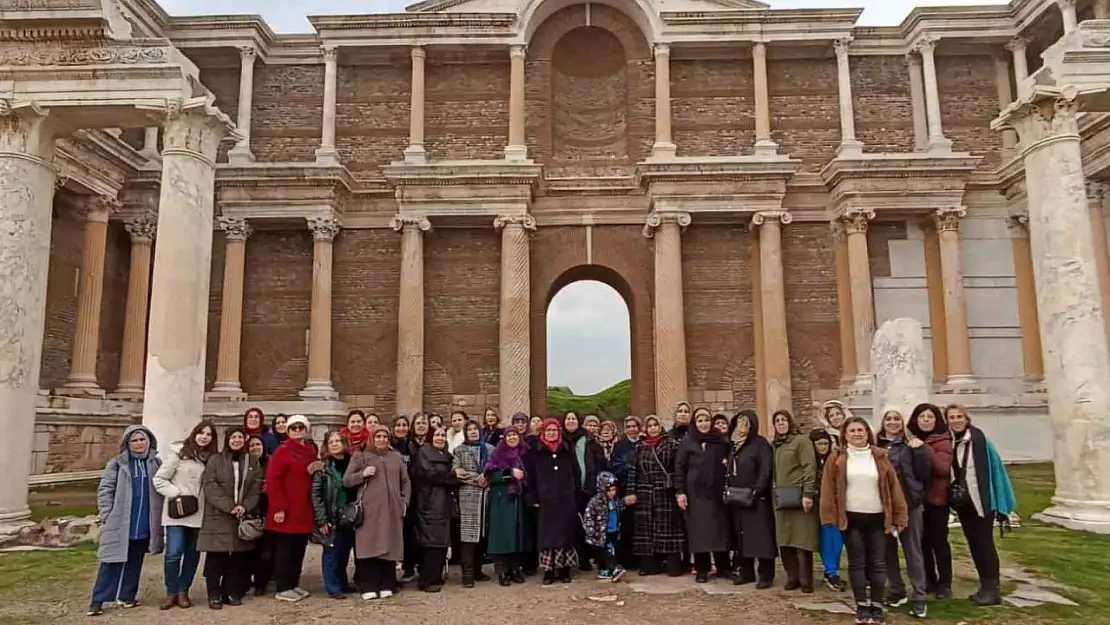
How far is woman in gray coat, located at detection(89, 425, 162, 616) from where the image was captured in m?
6.98

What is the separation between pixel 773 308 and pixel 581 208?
593 cm

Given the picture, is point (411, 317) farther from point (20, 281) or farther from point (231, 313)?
point (20, 281)

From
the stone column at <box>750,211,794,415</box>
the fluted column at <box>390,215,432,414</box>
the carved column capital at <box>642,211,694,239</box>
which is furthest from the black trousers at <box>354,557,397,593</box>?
the carved column capital at <box>642,211,694,239</box>

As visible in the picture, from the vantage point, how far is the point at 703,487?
8.12 m

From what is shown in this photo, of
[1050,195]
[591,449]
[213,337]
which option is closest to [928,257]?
[1050,195]

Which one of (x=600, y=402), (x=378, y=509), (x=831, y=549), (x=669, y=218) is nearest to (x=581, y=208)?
(x=669, y=218)

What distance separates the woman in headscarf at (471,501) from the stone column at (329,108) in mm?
15167

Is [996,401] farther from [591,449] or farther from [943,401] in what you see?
[591,449]

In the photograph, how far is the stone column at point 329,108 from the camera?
2162 centimetres

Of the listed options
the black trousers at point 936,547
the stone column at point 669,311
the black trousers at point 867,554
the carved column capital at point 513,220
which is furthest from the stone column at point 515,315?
the black trousers at point 867,554

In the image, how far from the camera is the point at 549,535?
8102 mm

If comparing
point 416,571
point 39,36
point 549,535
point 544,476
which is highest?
point 39,36

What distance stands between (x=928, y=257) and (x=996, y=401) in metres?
4.47

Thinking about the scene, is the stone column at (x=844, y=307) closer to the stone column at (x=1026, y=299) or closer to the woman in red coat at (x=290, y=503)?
the stone column at (x=1026, y=299)
